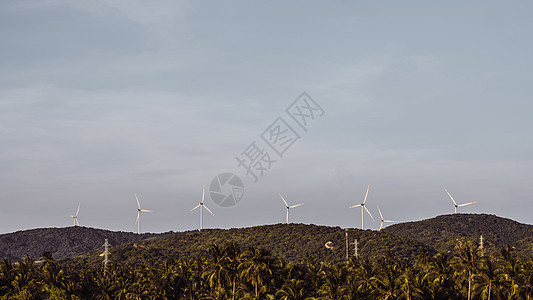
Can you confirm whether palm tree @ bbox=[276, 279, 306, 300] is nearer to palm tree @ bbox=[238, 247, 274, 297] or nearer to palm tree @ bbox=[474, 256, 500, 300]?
palm tree @ bbox=[238, 247, 274, 297]

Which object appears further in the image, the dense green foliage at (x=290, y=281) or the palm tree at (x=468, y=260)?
the dense green foliage at (x=290, y=281)

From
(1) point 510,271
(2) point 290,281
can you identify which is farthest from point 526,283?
(2) point 290,281

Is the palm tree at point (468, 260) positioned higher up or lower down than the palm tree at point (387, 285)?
higher up

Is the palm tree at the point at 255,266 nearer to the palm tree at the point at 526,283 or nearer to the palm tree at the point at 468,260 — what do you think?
the palm tree at the point at 468,260

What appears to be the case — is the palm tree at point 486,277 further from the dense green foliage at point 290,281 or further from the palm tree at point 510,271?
the palm tree at point 510,271

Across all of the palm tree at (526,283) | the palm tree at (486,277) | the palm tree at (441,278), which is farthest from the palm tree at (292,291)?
the palm tree at (526,283)

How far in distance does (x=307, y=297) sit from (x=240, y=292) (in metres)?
14.2

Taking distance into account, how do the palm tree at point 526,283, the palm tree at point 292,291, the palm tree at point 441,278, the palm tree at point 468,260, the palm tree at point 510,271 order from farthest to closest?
the palm tree at point 441,278
the palm tree at point 526,283
the palm tree at point 510,271
the palm tree at point 292,291
the palm tree at point 468,260

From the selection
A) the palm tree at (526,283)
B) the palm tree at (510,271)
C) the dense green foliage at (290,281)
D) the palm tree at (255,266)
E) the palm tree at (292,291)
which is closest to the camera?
the palm tree at (292,291)

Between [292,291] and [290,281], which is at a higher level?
[290,281]

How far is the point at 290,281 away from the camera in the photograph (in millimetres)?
120375

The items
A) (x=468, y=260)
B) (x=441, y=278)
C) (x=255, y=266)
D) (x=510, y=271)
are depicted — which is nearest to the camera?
(x=468, y=260)

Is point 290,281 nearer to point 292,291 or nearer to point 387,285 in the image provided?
point 292,291

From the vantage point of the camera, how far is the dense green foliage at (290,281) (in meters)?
118
